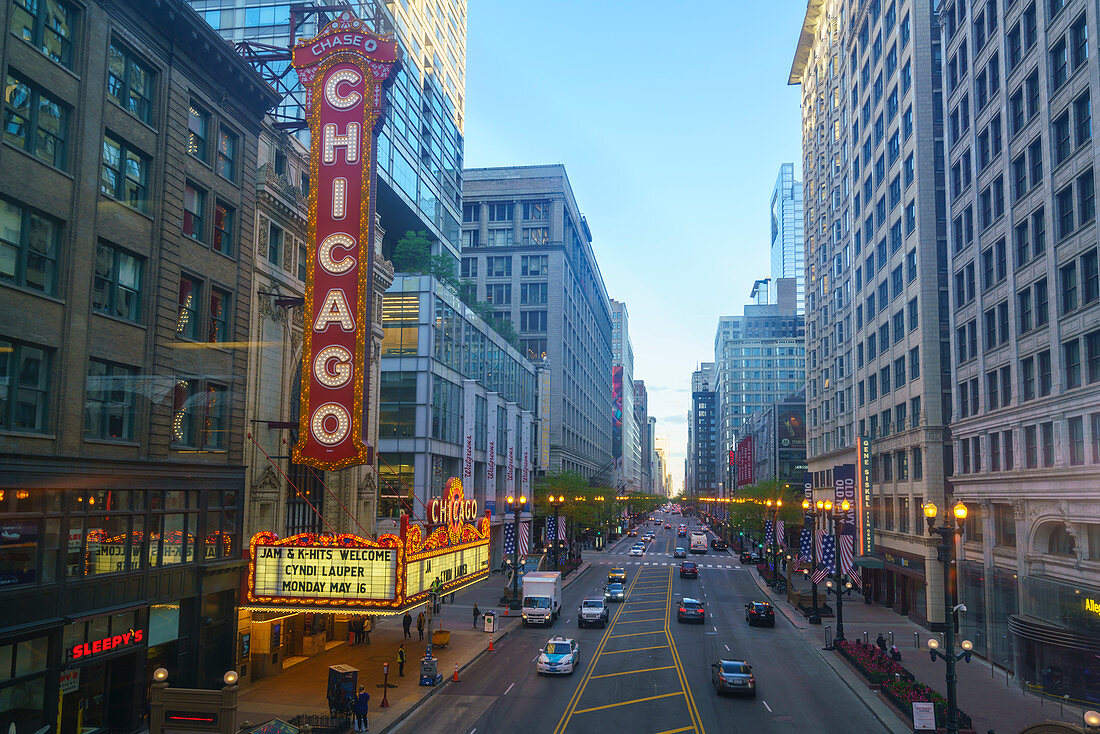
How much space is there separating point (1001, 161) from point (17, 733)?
44911 millimetres

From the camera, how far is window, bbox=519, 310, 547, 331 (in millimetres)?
128375

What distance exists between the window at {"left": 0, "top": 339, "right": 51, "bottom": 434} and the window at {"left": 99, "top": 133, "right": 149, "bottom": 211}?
548 centimetres

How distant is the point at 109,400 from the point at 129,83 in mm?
9715

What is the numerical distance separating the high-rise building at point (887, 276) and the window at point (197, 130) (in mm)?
44080

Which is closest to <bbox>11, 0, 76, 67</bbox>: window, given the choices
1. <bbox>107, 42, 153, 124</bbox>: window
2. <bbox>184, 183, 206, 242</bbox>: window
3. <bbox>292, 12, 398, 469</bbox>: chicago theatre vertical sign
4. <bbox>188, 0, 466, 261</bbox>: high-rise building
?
<bbox>107, 42, 153, 124</bbox>: window

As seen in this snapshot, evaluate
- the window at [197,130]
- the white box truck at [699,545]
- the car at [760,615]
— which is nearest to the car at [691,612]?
the car at [760,615]

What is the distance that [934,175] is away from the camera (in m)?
55.9

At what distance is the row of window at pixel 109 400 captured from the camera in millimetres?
21678

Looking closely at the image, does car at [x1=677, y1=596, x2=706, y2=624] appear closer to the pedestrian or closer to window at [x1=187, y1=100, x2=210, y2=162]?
the pedestrian

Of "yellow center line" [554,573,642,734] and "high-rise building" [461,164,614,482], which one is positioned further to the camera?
→ "high-rise building" [461,164,614,482]

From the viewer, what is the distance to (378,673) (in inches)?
1369

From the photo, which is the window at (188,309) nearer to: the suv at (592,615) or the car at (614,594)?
the suv at (592,615)

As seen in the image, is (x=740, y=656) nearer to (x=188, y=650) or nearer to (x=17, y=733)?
(x=188, y=650)

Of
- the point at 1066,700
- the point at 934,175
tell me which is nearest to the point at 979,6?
the point at 934,175
